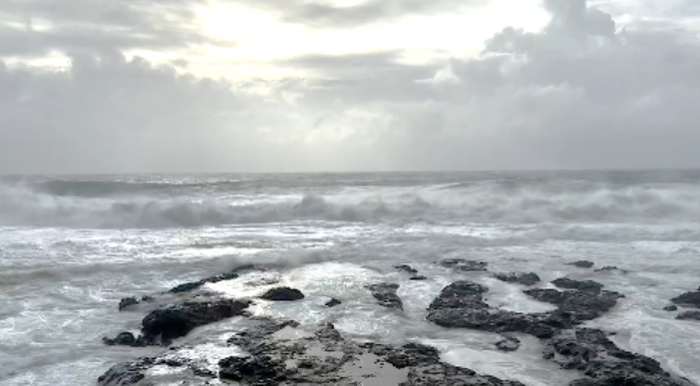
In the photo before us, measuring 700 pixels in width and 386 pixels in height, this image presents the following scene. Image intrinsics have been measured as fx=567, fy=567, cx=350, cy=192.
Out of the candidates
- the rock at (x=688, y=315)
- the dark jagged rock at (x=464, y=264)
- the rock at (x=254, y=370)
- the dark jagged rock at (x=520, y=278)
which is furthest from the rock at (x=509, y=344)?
the dark jagged rock at (x=464, y=264)

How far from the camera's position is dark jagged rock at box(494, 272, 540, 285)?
15398 mm

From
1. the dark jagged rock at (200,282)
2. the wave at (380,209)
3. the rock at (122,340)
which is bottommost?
the rock at (122,340)

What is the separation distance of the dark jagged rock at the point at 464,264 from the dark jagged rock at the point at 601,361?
260 inches

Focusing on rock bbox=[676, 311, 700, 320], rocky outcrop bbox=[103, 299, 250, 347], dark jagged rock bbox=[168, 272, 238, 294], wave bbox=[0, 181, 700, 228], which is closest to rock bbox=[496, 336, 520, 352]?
rock bbox=[676, 311, 700, 320]

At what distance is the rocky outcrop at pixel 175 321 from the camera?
10.4 metres

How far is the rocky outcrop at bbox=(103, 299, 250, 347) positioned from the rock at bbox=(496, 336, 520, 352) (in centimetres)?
537

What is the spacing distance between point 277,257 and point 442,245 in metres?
6.98

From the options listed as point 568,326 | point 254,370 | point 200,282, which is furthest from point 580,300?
point 200,282

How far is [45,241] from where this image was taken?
22969mm

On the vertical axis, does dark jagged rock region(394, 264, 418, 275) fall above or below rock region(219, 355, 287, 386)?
below

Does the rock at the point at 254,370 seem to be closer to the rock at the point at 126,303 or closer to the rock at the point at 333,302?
the rock at the point at 333,302

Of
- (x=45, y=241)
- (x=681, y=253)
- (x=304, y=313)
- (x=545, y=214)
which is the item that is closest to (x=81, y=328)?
(x=304, y=313)

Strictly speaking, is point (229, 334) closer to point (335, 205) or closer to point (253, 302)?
point (253, 302)

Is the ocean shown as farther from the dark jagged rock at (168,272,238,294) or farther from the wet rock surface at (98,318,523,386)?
the wet rock surface at (98,318,523,386)
